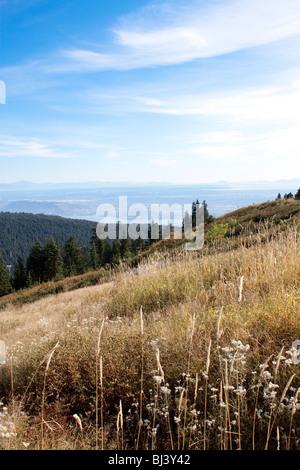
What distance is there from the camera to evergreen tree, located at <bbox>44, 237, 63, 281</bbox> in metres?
71.9

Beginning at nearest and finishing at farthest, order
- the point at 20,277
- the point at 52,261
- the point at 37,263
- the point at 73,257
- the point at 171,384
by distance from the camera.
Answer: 1. the point at 171,384
2. the point at 52,261
3. the point at 37,263
4. the point at 20,277
5. the point at 73,257

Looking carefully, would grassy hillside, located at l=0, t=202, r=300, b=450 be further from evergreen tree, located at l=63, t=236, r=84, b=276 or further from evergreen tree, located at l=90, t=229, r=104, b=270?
evergreen tree, located at l=63, t=236, r=84, b=276

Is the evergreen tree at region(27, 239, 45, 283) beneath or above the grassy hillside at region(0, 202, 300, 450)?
beneath

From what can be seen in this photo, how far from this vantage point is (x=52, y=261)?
237 ft

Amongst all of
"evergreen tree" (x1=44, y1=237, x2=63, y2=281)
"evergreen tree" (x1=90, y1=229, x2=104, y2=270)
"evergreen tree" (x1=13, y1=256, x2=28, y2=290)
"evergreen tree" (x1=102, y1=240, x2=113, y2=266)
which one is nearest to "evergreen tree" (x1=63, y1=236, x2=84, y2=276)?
"evergreen tree" (x1=90, y1=229, x2=104, y2=270)

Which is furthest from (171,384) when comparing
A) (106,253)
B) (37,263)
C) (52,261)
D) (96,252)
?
(106,253)

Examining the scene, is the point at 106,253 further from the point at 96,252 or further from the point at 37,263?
the point at 37,263

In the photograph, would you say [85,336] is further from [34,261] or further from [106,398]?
[34,261]

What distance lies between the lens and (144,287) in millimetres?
6117

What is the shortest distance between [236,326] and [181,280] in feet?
9.06

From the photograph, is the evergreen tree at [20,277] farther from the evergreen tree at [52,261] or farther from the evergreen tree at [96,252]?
the evergreen tree at [96,252]

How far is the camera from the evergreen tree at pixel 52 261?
2830 inches
